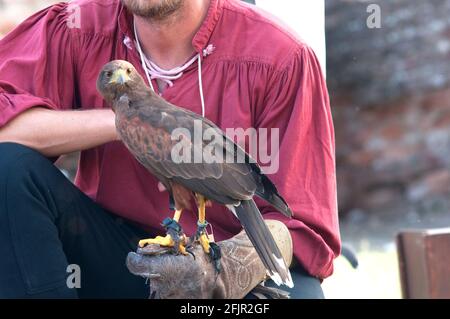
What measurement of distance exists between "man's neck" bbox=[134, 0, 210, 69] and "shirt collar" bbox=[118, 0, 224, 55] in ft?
0.12

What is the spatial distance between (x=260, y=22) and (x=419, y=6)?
5924 millimetres

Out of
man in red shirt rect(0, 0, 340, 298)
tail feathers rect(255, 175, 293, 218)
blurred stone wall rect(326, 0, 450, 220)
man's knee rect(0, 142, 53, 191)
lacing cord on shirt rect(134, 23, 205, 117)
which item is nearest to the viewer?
tail feathers rect(255, 175, 293, 218)

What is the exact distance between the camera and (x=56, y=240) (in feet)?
13.1

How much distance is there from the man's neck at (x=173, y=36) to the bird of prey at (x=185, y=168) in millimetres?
512

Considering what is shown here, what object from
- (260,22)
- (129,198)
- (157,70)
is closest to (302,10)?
(260,22)

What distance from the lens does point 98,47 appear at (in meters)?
4.29

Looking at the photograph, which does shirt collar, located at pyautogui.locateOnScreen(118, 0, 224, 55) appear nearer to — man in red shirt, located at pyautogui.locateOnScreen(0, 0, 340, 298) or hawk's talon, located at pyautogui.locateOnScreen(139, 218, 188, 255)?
man in red shirt, located at pyautogui.locateOnScreen(0, 0, 340, 298)

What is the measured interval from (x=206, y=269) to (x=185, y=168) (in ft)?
1.17

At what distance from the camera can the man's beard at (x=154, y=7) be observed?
4.07m

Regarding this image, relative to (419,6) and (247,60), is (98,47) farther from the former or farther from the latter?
(419,6)

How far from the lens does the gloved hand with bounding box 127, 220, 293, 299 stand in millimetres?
3676

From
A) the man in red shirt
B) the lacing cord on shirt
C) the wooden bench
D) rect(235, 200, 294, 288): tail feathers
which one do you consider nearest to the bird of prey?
rect(235, 200, 294, 288): tail feathers

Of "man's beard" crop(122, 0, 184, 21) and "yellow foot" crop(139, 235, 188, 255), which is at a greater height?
"man's beard" crop(122, 0, 184, 21)

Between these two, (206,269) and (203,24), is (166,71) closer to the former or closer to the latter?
(203,24)
